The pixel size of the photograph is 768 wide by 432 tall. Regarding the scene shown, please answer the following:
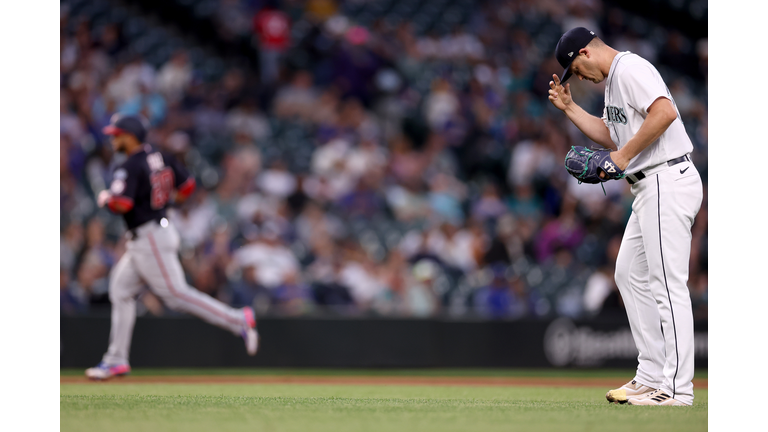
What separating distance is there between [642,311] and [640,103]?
1.06m

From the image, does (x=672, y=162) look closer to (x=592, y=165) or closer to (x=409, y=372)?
(x=592, y=165)

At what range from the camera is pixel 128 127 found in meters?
5.89

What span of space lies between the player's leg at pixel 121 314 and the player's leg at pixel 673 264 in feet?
12.1

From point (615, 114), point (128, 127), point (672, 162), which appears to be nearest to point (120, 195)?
point (128, 127)

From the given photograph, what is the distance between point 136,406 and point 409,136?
7.67 meters

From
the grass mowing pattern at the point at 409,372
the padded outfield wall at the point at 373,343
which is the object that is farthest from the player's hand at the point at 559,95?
the padded outfield wall at the point at 373,343

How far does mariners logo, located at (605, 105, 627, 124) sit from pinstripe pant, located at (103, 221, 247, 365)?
3.14 m

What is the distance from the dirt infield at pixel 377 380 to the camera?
6.20m

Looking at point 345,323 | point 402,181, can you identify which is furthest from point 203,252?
point 402,181

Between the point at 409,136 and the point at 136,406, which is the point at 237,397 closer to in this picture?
the point at 136,406

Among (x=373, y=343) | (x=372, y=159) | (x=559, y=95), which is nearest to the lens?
(x=559, y=95)

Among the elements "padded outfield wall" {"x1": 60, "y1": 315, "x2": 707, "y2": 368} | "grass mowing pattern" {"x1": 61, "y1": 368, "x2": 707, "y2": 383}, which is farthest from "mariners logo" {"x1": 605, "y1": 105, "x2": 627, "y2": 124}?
"padded outfield wall" {"x1": 60, "y1": 315, "x2": 707, "y2": 368}

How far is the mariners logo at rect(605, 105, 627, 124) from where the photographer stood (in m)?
4.11

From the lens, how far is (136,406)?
3.88 meters
